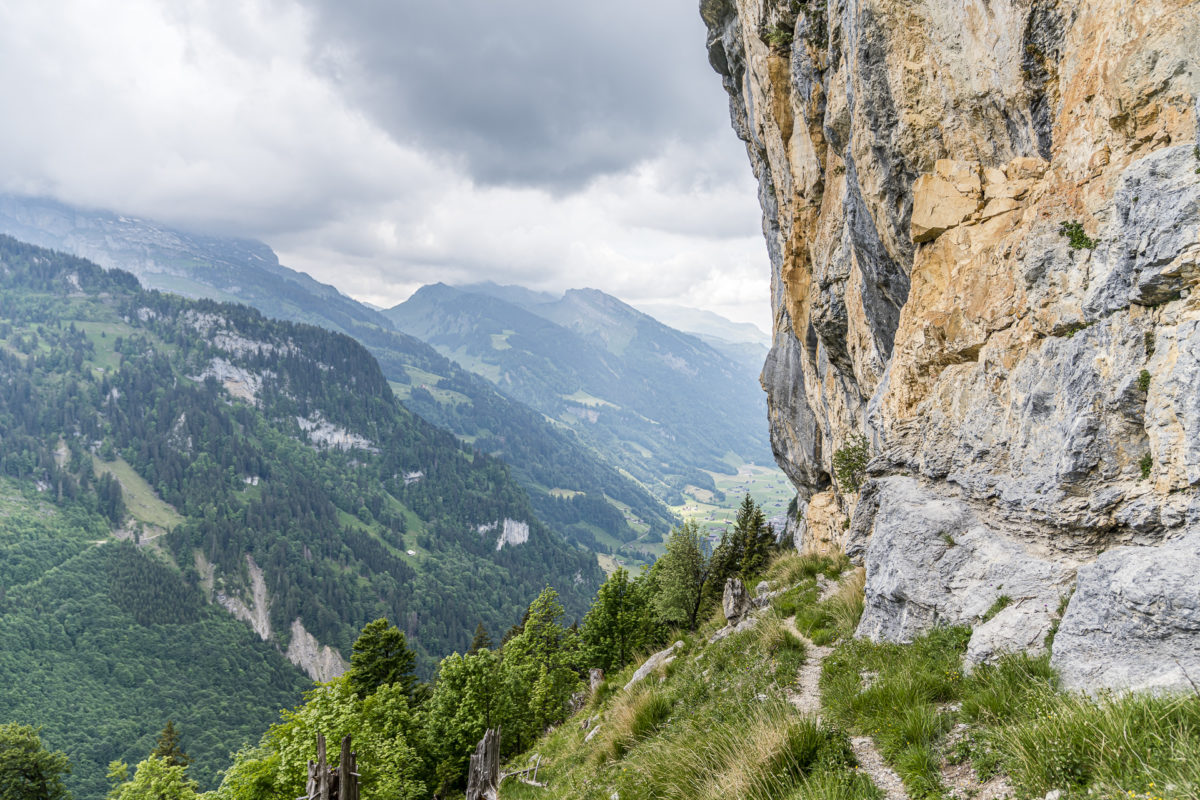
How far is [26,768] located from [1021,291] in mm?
54492

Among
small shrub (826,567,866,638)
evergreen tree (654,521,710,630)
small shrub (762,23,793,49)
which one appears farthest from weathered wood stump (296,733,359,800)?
small shrub (762,23,793,49)

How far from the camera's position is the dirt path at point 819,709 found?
5.41 meters

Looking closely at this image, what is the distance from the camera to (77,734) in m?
109

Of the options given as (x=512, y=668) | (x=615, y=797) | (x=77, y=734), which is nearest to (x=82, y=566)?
(x=77, y=734)

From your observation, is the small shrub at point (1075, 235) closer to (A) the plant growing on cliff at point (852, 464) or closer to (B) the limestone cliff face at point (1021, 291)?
(B) the limestone cliff face at point (1021, 291)

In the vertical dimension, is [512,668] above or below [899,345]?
below

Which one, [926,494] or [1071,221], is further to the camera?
[926,494]

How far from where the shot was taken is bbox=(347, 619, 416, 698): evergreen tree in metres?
35.1

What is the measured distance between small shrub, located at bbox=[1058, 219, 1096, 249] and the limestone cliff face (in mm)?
25

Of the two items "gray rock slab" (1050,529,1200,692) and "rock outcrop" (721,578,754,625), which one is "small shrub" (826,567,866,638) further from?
"gray rock slab" (1050,529,1200,692)

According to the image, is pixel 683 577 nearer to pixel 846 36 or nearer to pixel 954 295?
pixel 954 295

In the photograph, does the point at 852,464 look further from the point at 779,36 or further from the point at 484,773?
the point at 779,36

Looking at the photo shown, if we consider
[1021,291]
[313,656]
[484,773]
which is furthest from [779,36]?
[313,656]

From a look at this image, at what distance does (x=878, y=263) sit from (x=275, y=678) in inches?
6896
